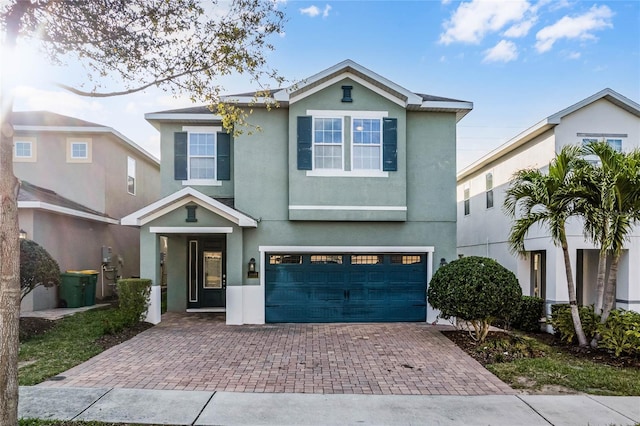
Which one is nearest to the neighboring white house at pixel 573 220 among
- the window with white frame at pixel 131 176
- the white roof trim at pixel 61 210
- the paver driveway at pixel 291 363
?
the paver driveway at pixel 291 363

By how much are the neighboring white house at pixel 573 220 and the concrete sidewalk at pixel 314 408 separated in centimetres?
626

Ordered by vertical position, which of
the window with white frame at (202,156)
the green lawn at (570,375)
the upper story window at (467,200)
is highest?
the window with white frame at (202,156)

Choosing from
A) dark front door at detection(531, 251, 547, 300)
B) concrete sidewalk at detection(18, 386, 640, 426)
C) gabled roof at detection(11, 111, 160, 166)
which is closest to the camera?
concrete sidewalk at detection(18, 386, 640, 426)

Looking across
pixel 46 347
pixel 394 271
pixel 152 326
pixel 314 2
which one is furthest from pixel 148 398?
pixel 314 2

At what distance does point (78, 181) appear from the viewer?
1559 centimetres

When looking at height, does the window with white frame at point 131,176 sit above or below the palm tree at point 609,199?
above

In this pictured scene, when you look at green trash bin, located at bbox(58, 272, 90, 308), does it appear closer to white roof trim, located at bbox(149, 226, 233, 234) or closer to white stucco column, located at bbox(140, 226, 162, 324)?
white stucco column, located at bbox(140, 226, 162, 324)

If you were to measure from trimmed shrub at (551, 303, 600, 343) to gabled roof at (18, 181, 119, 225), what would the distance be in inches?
564

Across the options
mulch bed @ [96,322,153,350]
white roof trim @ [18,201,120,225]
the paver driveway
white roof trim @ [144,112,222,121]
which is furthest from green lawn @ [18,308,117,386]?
white roof trim @ [144,112,222,121]

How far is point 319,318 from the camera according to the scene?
11.7m

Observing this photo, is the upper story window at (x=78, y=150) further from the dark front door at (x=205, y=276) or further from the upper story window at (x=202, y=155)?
the dark front door at (x=205, y=276)

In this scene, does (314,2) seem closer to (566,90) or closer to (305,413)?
(305,413)

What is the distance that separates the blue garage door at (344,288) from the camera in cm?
1168

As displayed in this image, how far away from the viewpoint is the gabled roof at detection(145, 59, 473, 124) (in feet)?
37.7
